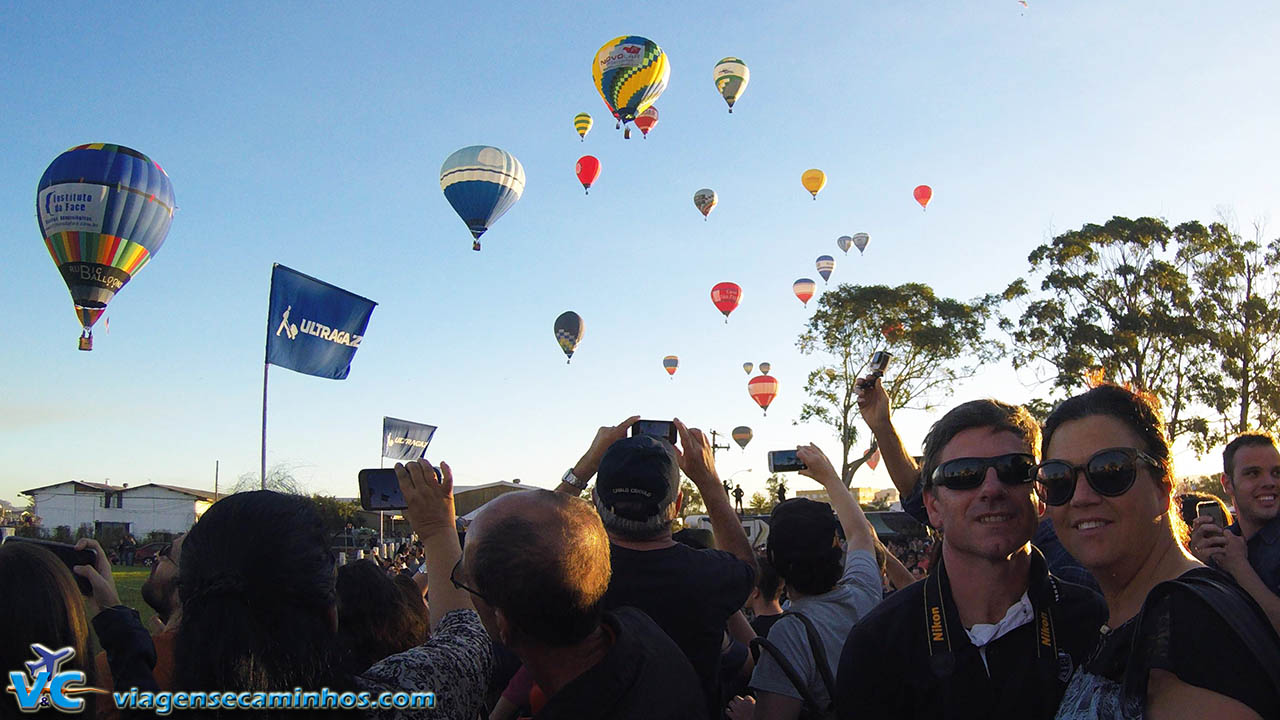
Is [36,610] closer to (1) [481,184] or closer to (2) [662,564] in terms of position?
(2) [662,564]

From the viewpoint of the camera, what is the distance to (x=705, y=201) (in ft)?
130

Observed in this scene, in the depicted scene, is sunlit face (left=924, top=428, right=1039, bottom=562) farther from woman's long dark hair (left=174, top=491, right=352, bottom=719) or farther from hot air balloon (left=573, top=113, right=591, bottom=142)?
hot air balloon (left=573, top=113, right=591, bottom=142)

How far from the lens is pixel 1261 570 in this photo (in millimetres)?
4258

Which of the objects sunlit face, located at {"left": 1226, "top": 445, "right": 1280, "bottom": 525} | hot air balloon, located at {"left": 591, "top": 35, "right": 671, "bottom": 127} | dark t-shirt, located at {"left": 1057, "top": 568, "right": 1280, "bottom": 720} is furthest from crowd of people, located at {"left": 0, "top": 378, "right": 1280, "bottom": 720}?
hot air balloon, located at {"left": 591, "top": 35, "right": 671, "bottom": 127}

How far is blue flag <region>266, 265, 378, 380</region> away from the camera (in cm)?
1115

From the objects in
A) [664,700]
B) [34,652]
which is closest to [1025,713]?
[664,700]

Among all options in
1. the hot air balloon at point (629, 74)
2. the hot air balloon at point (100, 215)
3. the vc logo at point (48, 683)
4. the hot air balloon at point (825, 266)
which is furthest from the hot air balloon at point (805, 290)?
the vc logo at point (48, 683)

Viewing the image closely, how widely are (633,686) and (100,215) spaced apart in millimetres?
19060

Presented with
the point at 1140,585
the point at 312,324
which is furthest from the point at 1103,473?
the point at 312,324

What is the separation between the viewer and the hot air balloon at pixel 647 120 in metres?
31.5

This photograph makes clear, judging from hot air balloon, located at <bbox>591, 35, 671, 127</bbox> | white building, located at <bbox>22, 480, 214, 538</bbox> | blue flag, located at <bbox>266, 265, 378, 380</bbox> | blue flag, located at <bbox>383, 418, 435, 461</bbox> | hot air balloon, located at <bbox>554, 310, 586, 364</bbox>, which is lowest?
white building, located at <bbox>22, 480, 214, 538</bbox>

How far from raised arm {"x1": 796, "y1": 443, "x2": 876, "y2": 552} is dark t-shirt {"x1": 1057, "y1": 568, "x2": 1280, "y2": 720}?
1725mm

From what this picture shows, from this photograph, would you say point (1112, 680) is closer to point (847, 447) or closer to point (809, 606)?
point (809, 606)

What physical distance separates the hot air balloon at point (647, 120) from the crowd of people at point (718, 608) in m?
29.7
